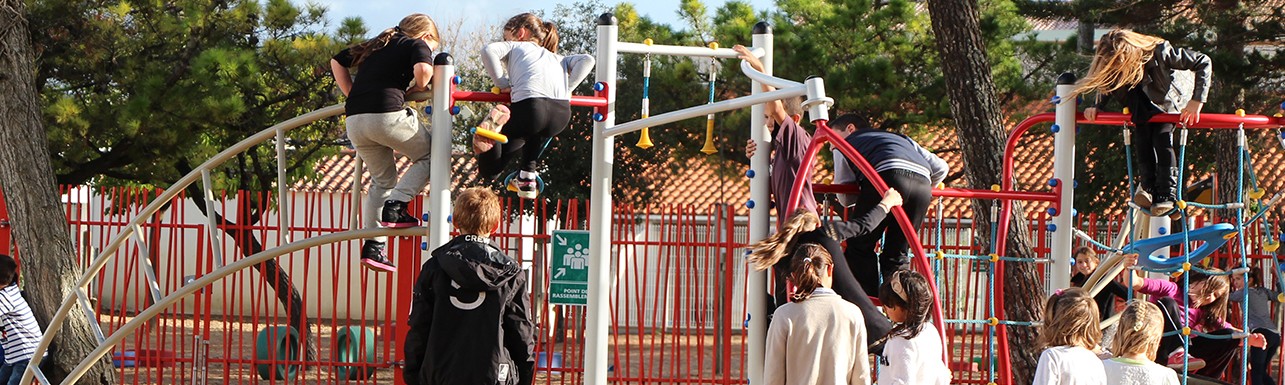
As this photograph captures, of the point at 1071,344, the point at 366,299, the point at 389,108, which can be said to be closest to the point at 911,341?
the point at 1071,344

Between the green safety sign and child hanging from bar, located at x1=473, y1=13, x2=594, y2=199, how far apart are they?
140 cm

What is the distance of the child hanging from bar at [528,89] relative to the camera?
593 cm

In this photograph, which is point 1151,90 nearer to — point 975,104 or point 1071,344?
point 1071,344

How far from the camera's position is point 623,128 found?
5.90m

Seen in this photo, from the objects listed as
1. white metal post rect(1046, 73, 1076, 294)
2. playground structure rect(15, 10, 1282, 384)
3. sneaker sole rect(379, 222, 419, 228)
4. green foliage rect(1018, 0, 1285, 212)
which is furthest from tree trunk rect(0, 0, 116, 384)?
green foliage rect(1018, 0, 1285, 212)

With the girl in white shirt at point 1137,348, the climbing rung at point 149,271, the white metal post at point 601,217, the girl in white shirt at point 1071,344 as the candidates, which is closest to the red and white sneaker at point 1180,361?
the girl in white shirt at point 1137,348

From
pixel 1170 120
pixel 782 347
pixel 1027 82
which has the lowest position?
pixel 782 347

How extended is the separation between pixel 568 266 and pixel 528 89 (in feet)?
6.19

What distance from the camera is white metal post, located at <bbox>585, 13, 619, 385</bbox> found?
6141mm

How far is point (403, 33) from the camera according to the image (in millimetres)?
6000

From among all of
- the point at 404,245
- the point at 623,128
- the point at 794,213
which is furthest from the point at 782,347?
the point at 404,245

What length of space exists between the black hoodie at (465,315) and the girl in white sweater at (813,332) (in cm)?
100

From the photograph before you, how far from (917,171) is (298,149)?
28.7 feet

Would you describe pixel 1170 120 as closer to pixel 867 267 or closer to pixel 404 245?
pixel 867 267
